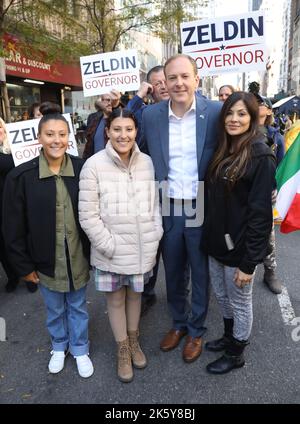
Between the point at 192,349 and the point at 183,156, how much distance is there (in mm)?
1582

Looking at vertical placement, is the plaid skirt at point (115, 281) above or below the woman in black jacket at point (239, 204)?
below

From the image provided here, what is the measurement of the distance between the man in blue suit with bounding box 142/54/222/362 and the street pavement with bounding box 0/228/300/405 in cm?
31

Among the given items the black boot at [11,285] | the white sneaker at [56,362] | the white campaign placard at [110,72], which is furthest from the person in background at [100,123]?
the white sneaker at [56,362]

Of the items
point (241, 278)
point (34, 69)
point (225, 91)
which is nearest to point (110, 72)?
point (225, 91)

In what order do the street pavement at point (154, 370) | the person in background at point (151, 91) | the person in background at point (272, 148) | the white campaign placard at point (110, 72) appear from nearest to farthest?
1. the street pavement at point (154, 370)
2. the person in background at point (151, 91)
3. the person in background at point (272, 148)
4. the white campaign placard at point (110, 72)

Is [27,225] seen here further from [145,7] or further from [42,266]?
[145,7]

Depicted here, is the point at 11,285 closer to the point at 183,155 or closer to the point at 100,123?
the point at 100,123

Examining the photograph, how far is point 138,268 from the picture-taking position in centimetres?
265

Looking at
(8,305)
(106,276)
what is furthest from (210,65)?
(8,305)

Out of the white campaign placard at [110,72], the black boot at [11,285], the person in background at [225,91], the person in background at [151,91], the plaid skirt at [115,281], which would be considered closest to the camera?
the plaid skirt at [115,281]

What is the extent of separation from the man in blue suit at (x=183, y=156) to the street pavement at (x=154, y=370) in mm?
306

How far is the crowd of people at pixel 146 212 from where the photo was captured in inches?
96.6

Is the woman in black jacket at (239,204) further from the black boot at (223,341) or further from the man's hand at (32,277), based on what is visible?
the man's hand at (32,277)

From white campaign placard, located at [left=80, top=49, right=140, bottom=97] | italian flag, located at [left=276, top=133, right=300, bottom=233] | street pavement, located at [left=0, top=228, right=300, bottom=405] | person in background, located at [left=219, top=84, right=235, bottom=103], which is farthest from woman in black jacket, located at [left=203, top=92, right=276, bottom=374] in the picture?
person in background, located at [left=219, top=84, right=235, bottom=103]
